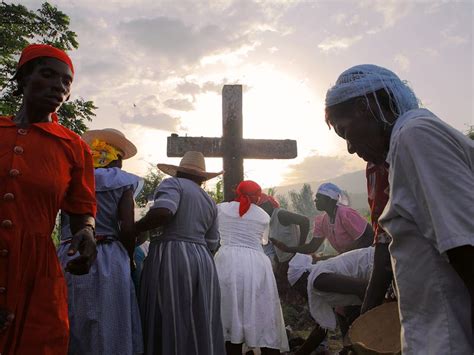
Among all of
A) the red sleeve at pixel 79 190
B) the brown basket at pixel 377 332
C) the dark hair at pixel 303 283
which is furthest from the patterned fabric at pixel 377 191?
the dark hair at pixel 303 283

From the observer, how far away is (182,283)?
12.1 ft

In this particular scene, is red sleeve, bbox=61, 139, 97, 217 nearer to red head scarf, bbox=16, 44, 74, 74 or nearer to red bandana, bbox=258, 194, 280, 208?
red head scarf, bbox=16, 44, 74, 74

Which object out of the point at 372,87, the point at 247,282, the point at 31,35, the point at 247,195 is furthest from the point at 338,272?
the point at 31,35

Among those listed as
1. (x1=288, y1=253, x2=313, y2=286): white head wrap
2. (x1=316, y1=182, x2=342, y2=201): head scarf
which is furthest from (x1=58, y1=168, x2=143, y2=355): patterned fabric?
(x1=316, y1=182, x2=342, y2=201): head scarf

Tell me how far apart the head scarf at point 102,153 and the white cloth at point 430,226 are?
2.63m

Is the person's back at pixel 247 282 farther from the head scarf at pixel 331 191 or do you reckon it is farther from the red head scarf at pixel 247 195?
the head scarf at pixel 331 191

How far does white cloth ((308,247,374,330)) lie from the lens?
167 inches

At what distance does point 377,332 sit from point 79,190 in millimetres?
1579

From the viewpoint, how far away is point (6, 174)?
1931 millimetres

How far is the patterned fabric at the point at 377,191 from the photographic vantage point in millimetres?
2471

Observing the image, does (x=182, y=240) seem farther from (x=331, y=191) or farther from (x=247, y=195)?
(x=331, y=191)

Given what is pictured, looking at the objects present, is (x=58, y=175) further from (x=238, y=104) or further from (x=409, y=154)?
(x=238, y=104)

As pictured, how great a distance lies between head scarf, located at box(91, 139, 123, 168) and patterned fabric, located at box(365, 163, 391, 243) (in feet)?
6.64

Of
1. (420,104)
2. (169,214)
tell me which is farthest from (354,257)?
(420,104)
